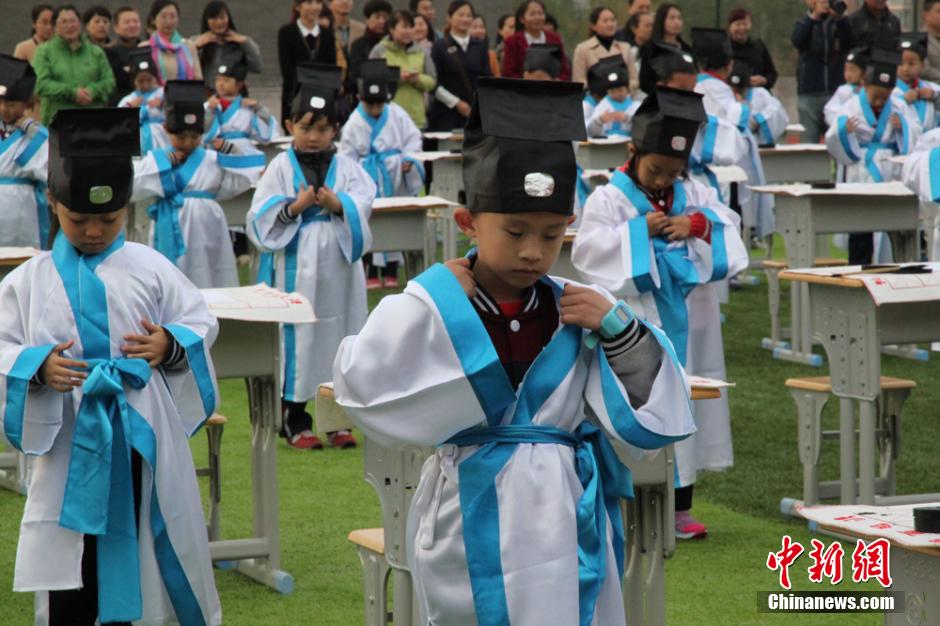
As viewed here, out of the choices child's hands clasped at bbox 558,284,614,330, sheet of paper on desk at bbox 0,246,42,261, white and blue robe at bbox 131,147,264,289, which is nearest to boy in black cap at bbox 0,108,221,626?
child's hands clasped at bbox 558,284,614,330

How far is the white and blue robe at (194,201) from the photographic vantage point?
866 centimetres

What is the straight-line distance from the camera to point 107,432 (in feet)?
13.7

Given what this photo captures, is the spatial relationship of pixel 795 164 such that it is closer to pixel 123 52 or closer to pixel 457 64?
pixel 457 64

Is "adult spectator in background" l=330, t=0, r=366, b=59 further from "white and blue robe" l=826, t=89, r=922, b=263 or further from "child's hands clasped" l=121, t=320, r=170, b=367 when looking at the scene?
"child's hands clasped" l=121, t=320, r=170, b=367

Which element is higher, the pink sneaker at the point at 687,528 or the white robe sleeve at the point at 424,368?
the white robe sleeve at the point at 424,368

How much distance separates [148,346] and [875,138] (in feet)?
26.8

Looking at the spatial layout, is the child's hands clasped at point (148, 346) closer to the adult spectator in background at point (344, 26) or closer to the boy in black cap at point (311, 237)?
the boy in black cap at point (311, 237)

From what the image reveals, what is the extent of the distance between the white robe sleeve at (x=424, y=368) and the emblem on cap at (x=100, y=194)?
1.40 meters

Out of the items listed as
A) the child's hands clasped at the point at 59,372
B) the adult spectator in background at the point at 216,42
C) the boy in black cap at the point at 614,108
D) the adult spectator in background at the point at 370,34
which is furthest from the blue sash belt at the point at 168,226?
the adult spectator in background at the point at 370,34

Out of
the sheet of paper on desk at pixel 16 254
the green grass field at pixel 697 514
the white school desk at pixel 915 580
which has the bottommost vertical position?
the green grass field at pixel 697 514

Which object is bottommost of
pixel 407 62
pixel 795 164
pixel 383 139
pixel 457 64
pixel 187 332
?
pixel 187 332

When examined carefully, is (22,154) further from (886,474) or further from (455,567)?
(455,567)

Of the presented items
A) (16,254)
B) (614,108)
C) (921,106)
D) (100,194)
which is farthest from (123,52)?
(100,194)

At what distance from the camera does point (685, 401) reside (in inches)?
124
